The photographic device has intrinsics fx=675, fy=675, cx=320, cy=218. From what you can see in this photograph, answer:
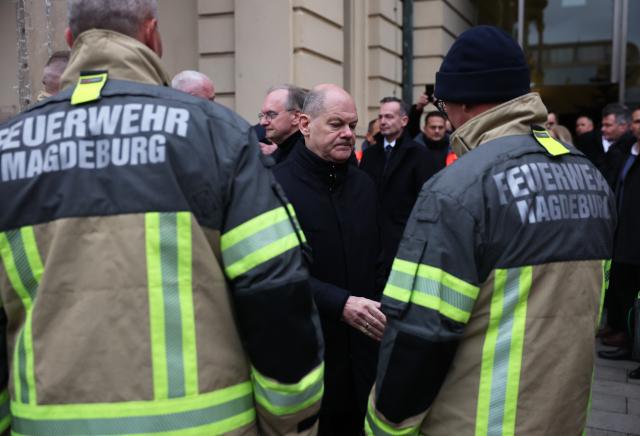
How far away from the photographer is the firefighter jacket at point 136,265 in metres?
1.50

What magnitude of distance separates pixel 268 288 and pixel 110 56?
0.66 meters

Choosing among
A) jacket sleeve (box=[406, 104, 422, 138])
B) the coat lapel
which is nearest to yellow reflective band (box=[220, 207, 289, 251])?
the coat lapel

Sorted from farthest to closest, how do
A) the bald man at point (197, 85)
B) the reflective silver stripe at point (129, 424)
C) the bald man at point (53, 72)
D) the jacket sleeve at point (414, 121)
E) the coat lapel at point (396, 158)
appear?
the jacket sleeve at point (414, 121) < the coat lapel at point (396, 158) < the bald man at point (197, 85) < the bald man at point (53, 72) < the reflective silver stripe at point (129, 424)

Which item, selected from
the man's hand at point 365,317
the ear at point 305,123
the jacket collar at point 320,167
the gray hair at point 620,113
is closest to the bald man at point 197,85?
the ear at point 305,123

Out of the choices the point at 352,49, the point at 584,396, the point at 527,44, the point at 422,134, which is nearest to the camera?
the point at 584,396

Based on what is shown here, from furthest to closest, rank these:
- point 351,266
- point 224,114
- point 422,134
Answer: point 422,134 → point 351,266 → point 224,114

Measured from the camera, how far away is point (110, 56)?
1598 millimetres

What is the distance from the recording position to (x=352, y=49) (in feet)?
30.5

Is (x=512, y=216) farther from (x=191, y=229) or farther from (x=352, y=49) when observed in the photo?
(x=352, y=49)

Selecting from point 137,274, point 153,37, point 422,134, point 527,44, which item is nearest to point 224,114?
point 153,37

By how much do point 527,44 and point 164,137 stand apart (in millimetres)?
12088

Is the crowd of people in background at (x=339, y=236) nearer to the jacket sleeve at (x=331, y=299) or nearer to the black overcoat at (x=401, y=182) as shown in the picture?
the jacket sleeve at (x=331, y=299)

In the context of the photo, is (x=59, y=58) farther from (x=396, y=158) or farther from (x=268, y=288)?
(x=396, y=158)

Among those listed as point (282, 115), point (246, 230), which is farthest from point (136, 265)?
point (282, 115)
